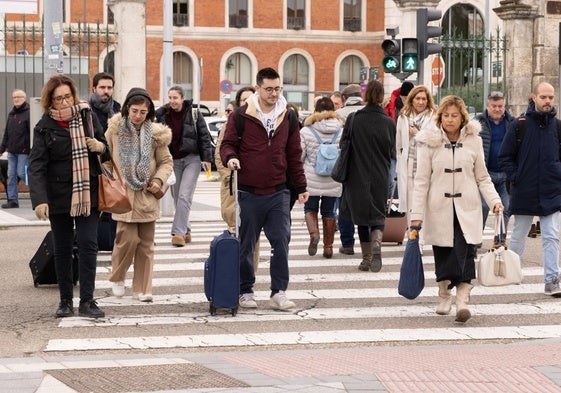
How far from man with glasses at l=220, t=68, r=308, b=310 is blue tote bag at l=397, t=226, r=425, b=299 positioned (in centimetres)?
97

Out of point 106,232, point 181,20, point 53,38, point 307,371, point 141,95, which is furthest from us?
point 181,20

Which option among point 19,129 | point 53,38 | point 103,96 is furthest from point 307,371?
point 19,129

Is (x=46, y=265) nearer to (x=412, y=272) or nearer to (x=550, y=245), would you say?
(x=412, y=272)

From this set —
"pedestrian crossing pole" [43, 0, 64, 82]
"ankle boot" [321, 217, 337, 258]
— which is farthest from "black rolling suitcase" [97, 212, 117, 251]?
"pedestrian crossing pole" [43, 0, 64, 82]

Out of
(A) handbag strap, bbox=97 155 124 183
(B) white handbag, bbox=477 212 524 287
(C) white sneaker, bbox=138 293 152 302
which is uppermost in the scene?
(A) handbag strap, bbox=97 155 124 183

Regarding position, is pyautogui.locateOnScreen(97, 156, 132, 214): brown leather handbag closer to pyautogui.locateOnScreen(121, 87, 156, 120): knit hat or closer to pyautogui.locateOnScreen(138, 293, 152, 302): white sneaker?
pyautogui.locateOnScreen(121, 87, 156, 120): knit hat

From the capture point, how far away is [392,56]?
19.1m

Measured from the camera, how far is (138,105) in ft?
34.3

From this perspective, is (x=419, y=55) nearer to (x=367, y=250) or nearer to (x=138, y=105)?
(x=367, y=250)

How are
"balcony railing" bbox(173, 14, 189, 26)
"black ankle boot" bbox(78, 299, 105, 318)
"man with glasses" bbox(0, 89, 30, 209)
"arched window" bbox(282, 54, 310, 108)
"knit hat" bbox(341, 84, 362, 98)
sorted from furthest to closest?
"arched window" bbox(282, 54, 310, 108) < "balcony railing" bbox(173, 14, 189, 26) < "man with glasses" bbox(0, 89, 30, 209) < "knit hat" bbox(341, 84, 362, 98) < "black ankle boot" bbox(78, 299, 105, 318)

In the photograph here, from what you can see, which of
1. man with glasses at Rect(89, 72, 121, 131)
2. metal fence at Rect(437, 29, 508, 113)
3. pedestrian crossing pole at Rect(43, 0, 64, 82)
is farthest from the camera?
metal fence at Rect(437, 29, 508, 113)

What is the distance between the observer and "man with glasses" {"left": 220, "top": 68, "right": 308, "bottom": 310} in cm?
1006

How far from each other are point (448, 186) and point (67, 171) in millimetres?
2951

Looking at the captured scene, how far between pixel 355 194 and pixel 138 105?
3.25 m
